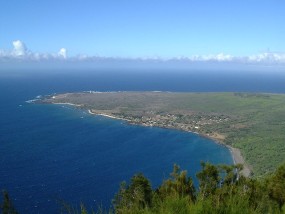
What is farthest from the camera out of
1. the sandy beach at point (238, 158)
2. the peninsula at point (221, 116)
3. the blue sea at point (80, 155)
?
the peninsula at point (221, 116)

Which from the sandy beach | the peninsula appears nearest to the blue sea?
the sandy beach

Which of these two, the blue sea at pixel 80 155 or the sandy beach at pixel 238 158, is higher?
the blue sea at pixel 80 155

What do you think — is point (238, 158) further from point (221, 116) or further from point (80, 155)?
point (221, 116)

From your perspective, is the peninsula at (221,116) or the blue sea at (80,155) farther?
the peninsula at (221,116)

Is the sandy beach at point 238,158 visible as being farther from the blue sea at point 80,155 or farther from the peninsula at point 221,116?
the blue sea at point 80,155

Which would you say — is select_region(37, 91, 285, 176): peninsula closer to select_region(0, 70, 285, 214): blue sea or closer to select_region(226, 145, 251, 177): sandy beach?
select_region(226, 145, 251, 177): sandy beach

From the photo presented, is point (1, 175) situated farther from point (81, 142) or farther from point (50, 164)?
point (81, 142)

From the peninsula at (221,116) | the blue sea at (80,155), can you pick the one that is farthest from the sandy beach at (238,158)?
the blue sea at (80,155)

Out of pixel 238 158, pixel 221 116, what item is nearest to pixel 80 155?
pixel 238 158

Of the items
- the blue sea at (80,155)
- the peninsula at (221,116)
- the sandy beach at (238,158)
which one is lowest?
the sandy beach at (238,158)
